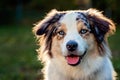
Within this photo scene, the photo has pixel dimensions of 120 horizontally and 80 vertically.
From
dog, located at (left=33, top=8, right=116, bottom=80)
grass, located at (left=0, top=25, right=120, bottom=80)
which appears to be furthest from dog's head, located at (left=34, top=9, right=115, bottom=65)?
grass, located at (left=0, top=25, right=120, bottom=80)

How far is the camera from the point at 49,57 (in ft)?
29.0

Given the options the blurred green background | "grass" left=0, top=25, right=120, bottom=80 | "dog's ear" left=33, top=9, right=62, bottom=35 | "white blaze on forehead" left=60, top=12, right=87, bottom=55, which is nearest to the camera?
"white blaze on forehead" left=60, top=12, right=87, bottom=55

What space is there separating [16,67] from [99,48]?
8.30 m

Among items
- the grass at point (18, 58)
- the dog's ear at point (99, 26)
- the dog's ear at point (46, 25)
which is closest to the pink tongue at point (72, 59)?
the dog's ear at point (99, 26)

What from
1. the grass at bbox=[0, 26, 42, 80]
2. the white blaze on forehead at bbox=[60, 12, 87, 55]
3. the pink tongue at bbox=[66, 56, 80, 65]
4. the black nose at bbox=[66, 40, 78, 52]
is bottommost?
the pink tongue at bbox=[66, 56, 80, 65]

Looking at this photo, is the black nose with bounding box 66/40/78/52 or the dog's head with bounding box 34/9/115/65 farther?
the dog's head with bounding box 34/9/115/65

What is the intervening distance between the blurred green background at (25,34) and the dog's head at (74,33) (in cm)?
425

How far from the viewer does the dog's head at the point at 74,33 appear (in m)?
8.34

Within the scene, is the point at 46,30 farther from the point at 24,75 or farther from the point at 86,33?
the point at 24,75

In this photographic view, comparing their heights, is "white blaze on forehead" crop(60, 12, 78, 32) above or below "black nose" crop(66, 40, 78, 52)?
above

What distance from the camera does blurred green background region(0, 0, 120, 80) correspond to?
1581cm

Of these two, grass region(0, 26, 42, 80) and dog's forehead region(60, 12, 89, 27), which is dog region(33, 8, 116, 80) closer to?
dog's forehead region(60, 12, 89, 27)

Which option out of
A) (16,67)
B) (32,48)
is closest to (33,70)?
(16,67)

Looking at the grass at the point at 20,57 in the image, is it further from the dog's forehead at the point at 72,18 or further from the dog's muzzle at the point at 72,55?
the dog's muzzle at the point at 72,55
